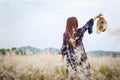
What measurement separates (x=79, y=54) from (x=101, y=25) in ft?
1.71

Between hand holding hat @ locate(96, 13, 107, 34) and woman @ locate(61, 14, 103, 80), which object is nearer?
woman @ locate(61, 14, 103, 80)

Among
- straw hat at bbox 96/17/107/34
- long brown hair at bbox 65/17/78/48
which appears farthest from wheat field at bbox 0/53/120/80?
straw hat at bbox 96/17/107/34

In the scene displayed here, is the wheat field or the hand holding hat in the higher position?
the hand holding hat

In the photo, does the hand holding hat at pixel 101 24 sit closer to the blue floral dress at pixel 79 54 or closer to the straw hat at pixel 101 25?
the straw hat at pixel 101 25

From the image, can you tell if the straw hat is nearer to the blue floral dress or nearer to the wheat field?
the blue floral dress

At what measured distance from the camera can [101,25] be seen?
5.34m

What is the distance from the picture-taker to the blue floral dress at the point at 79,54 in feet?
17.0

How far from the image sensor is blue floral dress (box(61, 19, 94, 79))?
5.17m

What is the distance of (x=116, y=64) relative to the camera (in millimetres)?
5414

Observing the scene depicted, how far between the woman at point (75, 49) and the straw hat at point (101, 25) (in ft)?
0.31

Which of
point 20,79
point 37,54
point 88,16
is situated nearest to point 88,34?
point 88,16

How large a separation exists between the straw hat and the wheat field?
0.39 meters

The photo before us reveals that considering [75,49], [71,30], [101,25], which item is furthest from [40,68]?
[101,25]

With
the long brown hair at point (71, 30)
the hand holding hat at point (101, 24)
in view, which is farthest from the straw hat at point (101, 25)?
the long brown hair at point (71, 30)
